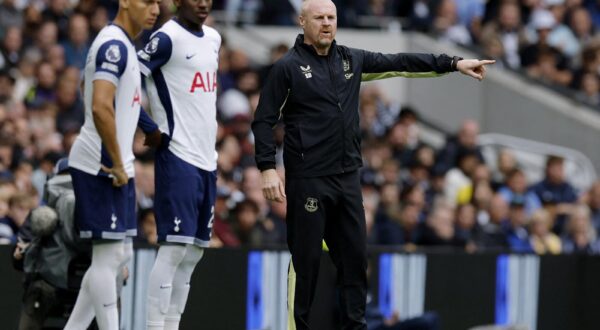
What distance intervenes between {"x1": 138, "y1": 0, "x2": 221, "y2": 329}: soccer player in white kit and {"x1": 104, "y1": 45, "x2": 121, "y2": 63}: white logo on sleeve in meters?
0.58

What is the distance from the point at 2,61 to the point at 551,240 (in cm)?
640

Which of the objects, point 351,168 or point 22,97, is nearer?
point 351,168

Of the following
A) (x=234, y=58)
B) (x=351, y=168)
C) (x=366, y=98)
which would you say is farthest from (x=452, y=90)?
(x=351, y=168)

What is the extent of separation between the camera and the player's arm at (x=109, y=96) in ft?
26.8

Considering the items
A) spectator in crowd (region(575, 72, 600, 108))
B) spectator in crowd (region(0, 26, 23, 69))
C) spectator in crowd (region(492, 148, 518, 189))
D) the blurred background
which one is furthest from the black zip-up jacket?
spectator in crowd (region(575, 72, 600, 108))

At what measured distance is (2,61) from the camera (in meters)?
15.0

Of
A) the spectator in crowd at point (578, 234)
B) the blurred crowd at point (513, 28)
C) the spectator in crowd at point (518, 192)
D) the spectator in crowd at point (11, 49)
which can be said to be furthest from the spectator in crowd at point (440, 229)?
the blurred crowd at point (513, 28)

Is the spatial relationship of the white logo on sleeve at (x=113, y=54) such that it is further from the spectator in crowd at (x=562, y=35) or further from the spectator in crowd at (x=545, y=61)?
the spectator in crowd at (x=562, y=35)

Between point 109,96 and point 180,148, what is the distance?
85 cm

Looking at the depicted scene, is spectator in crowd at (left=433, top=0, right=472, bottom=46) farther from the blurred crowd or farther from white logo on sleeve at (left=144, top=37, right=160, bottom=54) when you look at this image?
white logo on sleeve at (left=144, top=37, right=160, bottom=54)

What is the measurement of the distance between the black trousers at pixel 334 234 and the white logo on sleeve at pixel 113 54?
142 cm

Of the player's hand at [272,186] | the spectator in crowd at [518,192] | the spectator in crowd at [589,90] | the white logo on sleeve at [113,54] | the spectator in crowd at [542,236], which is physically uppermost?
the spectator in crowd at [589,90]

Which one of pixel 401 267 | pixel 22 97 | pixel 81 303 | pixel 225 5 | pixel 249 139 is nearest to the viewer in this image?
pixel 81 303

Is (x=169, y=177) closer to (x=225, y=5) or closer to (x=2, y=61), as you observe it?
(x=2, y=61)
